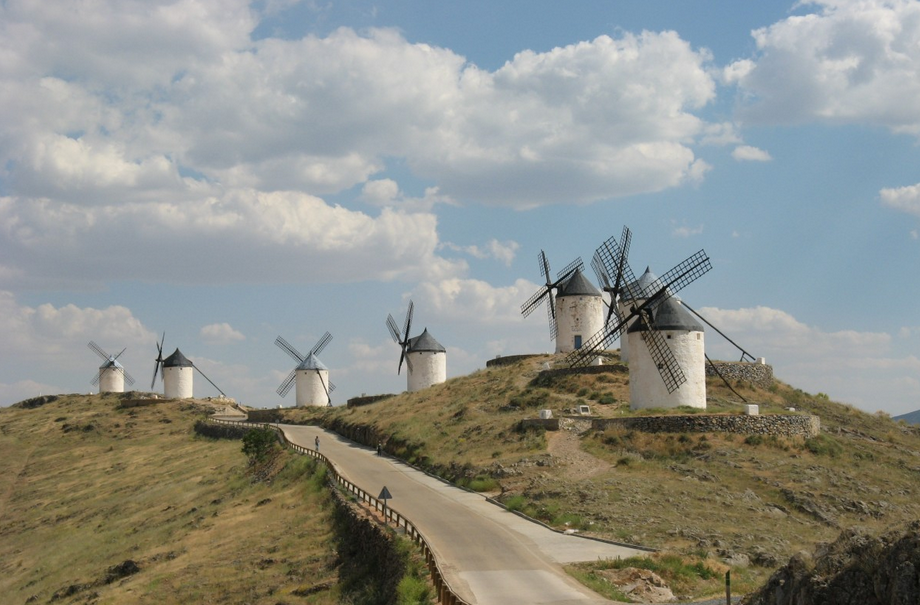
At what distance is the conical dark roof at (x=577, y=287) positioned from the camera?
61812 millimetres

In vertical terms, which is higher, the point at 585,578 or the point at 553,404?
the point at 553,404

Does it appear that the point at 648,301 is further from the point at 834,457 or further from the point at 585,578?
the point at 585,578

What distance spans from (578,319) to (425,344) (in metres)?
14.6

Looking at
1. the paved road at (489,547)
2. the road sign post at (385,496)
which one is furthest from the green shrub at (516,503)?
the road sign post at (385,496)

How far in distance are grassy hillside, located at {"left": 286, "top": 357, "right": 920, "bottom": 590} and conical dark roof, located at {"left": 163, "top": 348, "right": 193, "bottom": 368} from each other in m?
45.4

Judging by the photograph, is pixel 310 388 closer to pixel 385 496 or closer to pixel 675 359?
pixel 675 359

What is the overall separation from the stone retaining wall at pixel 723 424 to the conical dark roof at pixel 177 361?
6509cm

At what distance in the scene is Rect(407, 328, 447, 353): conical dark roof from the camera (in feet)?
235

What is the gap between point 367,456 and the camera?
49.8 meters

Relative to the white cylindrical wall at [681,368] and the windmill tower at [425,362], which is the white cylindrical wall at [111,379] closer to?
the windmill tower at [425,362]

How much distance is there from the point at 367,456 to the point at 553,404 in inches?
405

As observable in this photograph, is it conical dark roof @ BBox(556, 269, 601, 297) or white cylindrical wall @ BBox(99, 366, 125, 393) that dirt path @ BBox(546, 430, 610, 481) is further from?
white cylindrical wall @ BBox(99, 366, 125, 393)

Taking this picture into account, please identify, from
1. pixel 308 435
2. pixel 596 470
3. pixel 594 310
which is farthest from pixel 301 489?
pixel 594 310

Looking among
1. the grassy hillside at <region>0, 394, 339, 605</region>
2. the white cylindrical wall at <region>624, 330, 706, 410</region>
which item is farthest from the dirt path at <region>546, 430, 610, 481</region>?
the grassy hillside at <region>0, 394, 339, 605</region>
